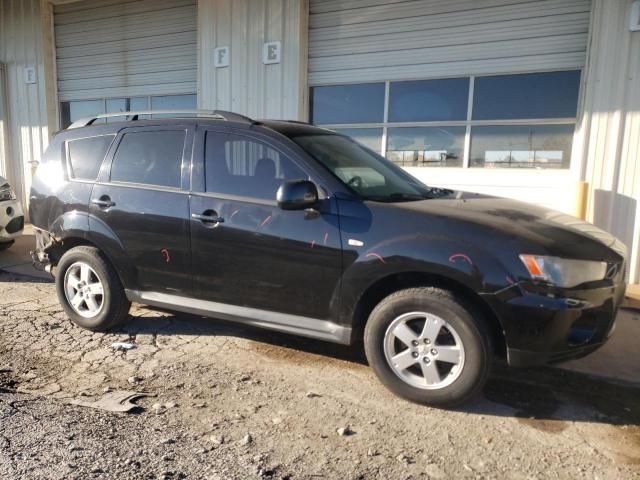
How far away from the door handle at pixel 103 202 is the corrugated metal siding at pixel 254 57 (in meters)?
4.40

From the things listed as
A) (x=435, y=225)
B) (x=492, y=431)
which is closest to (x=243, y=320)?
(x=435, y=225)

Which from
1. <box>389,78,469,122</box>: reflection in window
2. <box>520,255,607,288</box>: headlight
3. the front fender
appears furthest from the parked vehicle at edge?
<box>520,255,607,288</box>: headlight

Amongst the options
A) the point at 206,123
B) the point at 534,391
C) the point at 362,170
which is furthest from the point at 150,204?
the point at 534,391

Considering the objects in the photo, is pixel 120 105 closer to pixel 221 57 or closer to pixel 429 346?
pixel 221 57

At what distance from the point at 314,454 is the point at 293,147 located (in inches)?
82.3

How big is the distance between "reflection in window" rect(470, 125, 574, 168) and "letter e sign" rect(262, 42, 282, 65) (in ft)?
11.0

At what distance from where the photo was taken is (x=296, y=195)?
337 centimetres

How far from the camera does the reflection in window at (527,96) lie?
21.9ft

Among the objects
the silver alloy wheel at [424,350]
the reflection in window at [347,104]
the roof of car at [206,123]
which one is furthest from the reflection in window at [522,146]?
the silver alloy wheel at [424,350]

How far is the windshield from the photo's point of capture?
3725 millimetres

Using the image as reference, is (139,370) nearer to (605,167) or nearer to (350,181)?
(350,181)

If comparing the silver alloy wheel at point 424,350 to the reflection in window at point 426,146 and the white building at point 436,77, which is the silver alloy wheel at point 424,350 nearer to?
the white building at point 436,77

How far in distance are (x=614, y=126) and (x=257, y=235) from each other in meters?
4.93

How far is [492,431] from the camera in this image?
3.04 metres
